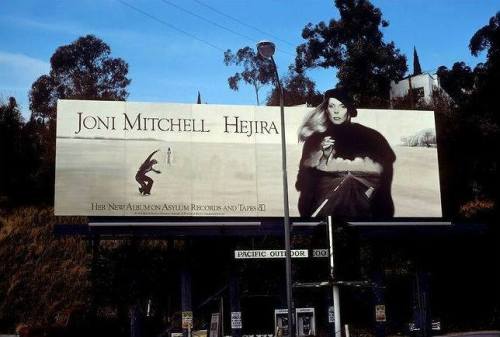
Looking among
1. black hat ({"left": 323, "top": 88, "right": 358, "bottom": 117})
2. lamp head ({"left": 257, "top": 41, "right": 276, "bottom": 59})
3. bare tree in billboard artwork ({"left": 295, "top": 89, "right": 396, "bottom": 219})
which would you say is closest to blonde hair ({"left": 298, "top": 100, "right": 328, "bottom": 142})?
bare tree in billboard artwork ({"left": 295, "top": 89, "right": 396, "bottom": 219})

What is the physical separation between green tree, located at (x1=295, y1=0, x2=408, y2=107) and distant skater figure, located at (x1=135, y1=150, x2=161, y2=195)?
30.6m

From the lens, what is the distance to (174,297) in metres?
34.1

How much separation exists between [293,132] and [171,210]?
22.9 feet

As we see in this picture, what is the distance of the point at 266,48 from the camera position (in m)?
19.0

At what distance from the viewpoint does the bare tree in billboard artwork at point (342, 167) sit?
2962 cm

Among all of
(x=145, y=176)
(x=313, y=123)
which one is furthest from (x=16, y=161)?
(x=313, y=123)

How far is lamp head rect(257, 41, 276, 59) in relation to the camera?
19.0 metres

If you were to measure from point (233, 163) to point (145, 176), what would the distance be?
4005mm

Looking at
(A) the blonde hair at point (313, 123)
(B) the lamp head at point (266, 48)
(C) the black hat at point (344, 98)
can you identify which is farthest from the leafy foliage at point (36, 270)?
(B) the lamp head at point (266, 48)

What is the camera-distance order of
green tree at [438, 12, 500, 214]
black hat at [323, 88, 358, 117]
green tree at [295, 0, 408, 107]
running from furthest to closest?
green tree at [295, 0, 408, 107], green tree at [438, 12, 500, 214], black hat at [323, 88, 358, 117]

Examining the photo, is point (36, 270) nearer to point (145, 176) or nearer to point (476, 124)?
point (145, 176)

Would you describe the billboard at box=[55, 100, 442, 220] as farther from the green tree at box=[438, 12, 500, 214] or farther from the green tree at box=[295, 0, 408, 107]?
the green tree at box=[295, 0, 408, 107]

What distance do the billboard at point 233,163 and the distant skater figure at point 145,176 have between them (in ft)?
0.14

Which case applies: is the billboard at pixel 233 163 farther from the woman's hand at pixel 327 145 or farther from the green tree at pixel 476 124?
the green tree at pixel 476 124
